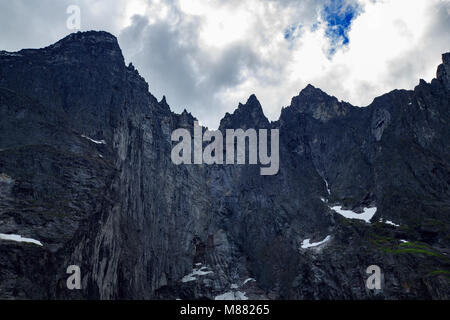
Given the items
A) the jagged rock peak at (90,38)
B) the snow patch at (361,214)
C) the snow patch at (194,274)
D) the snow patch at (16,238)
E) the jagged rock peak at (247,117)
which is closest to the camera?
the snow patch at (16,238)

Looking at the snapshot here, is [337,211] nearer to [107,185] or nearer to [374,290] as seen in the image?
[374,290]

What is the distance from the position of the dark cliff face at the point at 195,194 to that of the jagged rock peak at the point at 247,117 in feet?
1.83

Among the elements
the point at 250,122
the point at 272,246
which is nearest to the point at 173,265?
the point at 272,246

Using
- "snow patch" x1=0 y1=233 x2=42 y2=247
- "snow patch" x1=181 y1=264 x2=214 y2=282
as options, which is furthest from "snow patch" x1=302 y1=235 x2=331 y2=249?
"snow patch" x1=0 y1=233 x2=42 y2=247

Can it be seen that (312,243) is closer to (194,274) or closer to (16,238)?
(194,274)

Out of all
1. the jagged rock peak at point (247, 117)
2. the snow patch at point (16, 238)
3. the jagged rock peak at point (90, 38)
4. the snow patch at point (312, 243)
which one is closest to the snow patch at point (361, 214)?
the snow patch at point (312, 243)

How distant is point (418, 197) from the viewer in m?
102

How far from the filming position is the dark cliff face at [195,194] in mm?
76875

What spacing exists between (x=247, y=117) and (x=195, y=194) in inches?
1461

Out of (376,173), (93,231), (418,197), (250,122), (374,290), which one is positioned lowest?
(374,290)

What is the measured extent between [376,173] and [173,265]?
62194 mm

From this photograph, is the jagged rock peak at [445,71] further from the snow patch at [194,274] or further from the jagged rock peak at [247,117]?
the snow patch at [194,274]

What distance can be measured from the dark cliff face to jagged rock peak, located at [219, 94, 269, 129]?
56 centimetres

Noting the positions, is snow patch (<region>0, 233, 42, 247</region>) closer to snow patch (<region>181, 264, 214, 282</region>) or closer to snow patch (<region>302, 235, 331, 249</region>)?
snow patch (<region>181, 264, 214, 282</region>)
